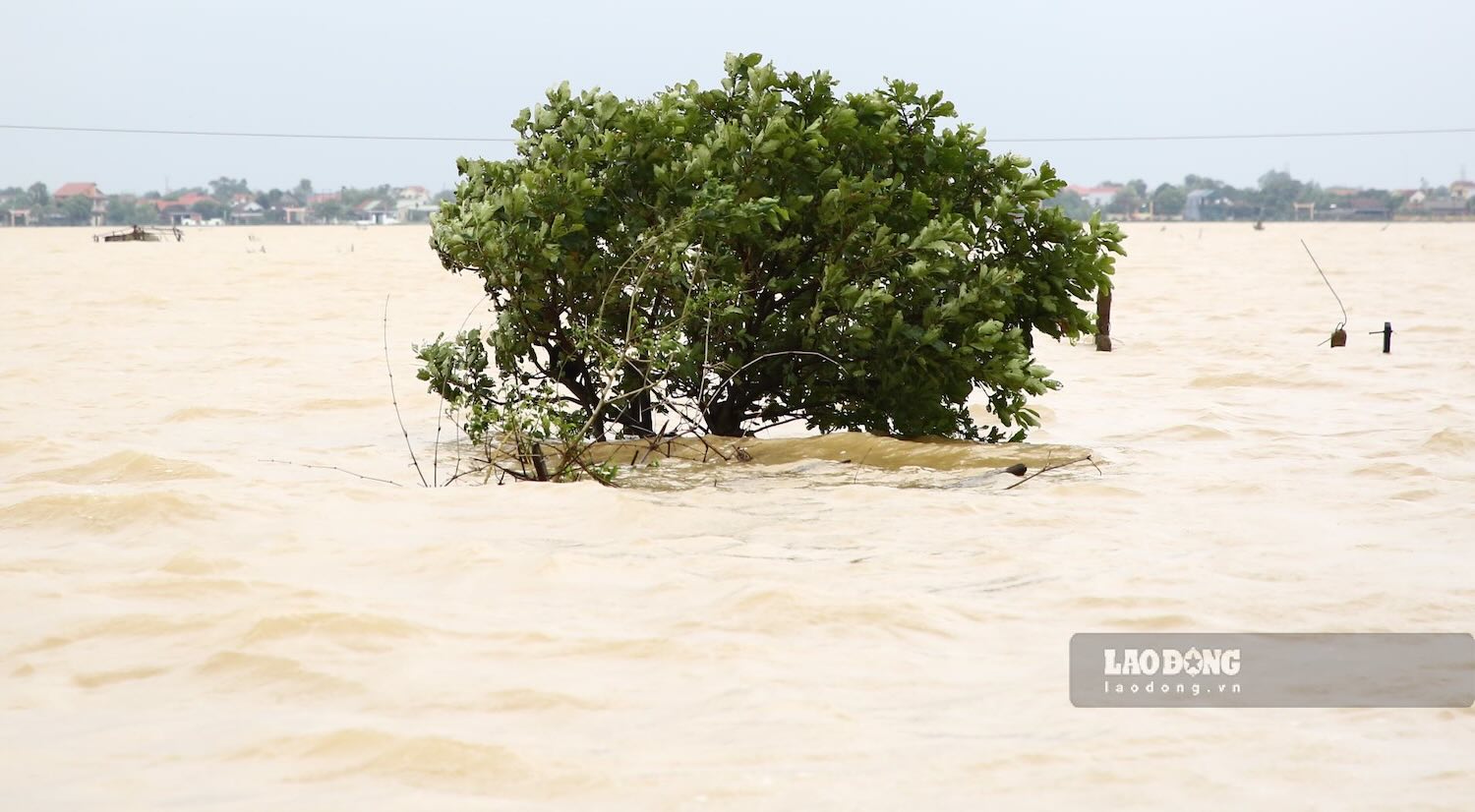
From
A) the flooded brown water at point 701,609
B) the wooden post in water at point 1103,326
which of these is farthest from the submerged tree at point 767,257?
the wooden post in water at point 1103,326

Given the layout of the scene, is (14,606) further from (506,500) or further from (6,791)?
(506,500)

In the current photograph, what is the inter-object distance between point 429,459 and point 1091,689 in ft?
21.0

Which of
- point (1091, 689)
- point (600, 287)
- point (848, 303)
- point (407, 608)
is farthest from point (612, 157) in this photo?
point (1091, 689)

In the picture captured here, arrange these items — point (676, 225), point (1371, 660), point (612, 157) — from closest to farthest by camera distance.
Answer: point (1371, 660), point (676, 225), point (612, 157)

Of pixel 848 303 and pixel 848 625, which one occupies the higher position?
pixel 848 303

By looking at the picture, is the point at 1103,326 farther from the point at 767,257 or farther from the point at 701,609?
the point at 701,609

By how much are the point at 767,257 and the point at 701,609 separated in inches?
195

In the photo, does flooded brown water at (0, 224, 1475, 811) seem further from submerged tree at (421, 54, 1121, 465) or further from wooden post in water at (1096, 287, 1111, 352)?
wooden post in water at (1096, 287, 1111, 352)

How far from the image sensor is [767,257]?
409 inches

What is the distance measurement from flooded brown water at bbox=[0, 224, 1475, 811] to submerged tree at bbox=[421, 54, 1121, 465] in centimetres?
63

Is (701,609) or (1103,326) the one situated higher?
(1103,326)

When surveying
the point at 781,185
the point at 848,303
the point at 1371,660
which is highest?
the point at 781,185

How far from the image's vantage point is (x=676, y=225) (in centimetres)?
956

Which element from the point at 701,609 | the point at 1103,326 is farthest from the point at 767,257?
the point at 1103,326
